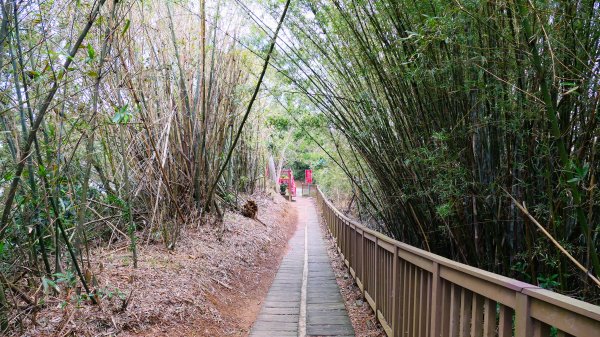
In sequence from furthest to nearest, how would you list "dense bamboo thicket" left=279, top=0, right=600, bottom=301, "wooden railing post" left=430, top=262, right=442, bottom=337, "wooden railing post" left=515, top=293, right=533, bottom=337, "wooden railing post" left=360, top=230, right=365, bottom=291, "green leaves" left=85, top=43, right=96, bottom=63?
"wooden railing post" left=360, top=230, right=365, bottom=291
"green leaves" left=85, top=43, right=96, bottom=63
"wooden railing post" left=430, top=262, right=442, bottom=337
"dense bamboo thicket" left=279, top=0, right=600, bottom=301
"wooden railing post" left=515, top=293, right=533, bottom=337

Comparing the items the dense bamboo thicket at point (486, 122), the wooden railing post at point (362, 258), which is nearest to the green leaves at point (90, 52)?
the dense bamboo thicket at point (486, 122)

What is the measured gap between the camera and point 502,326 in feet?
4.45

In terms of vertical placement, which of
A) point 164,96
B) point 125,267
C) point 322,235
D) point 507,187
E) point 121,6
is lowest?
point 322,235

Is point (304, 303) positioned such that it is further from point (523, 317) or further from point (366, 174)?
point (523, 317)

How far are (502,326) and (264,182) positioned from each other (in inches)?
515

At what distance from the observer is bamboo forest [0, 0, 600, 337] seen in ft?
6.02

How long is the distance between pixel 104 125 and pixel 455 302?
10.8ft

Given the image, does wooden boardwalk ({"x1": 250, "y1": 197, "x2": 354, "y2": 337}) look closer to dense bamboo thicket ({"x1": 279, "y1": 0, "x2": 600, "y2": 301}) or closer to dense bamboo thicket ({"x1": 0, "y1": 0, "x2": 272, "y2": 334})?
dense bamboo thicket ({"x1": 279, "y1": 0, "x2": 600, "y2": 301})

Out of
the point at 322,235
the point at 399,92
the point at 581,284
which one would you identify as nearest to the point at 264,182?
the point at 322,235

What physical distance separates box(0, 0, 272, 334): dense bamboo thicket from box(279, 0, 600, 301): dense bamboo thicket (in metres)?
1.98

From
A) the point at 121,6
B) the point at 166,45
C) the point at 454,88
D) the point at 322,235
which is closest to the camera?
the point at 454,88

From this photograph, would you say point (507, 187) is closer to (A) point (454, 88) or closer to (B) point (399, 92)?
(A) point (454, 88)

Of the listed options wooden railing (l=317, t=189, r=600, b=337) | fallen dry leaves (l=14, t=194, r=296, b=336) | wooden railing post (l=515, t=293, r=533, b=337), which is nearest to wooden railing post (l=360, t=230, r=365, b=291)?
wooden railing (l=317, t=189, r=600, b=337)

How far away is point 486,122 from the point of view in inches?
85.0
